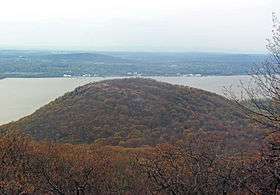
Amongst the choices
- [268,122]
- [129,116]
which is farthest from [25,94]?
[268,122]

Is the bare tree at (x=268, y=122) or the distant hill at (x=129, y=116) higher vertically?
the bare tree at (x=268, y=122)

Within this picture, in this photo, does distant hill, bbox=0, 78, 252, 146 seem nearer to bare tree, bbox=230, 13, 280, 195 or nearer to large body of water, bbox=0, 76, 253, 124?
large body of water, bbox=0, 76, 253, 124

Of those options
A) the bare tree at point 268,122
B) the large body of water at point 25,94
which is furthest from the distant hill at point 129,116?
the bare tree at point 268,122

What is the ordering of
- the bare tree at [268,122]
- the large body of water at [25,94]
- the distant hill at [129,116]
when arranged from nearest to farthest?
the bare tree at [268,122] < the distant hill at [129,116] < the large body of water at [25,94]

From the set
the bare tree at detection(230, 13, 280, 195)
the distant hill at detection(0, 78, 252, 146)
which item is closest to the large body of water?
the distant hill at detection(0, 78, 252, 146)

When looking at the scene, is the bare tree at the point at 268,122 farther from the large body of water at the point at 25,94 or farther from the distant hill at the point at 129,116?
the large body of water at the point at 25,94

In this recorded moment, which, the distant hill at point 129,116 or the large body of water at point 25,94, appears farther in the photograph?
the large body of water at point 25,94

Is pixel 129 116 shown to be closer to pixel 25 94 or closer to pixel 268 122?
pixel 268 122

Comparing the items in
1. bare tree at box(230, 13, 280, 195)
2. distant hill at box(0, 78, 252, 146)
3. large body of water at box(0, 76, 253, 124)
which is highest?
bare tree at box(230, 13, 280, 195)

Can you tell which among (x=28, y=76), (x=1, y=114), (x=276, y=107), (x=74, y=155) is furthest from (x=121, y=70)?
(x=276, y=107)
